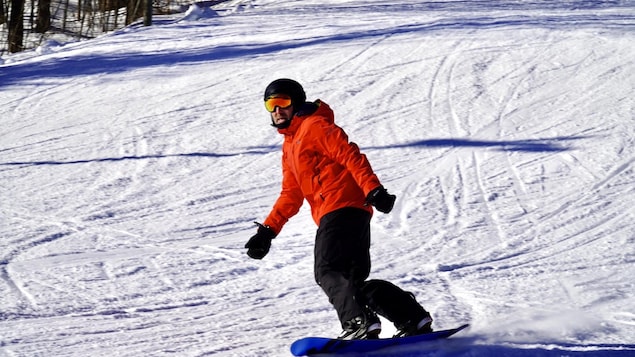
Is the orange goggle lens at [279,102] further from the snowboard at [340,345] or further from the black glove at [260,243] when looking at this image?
the snowboard at [340,345]

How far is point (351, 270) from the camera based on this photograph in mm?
3908

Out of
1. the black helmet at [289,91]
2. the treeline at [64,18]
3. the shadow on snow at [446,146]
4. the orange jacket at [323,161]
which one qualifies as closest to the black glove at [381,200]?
the orange jacket at [323,161]

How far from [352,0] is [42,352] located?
1601cm

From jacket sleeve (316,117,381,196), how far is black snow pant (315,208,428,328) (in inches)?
8.9

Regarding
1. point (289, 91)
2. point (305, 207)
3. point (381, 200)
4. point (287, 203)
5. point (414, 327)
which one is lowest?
point (305, 207)

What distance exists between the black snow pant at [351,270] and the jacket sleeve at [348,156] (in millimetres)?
225

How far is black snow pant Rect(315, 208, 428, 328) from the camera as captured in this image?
12.7ft

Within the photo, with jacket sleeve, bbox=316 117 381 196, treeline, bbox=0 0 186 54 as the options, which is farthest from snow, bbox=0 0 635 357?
treeline, bbox=0 0 186 54

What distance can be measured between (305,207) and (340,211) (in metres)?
3.48

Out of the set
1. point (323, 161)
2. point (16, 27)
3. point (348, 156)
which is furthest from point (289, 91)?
point (16, 27)

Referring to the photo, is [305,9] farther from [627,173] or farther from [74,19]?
[627,173]

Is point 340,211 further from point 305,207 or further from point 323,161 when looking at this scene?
point 305,207

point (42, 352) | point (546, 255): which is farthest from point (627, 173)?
point (42, 352)

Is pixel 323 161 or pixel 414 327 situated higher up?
pixel 323 161
